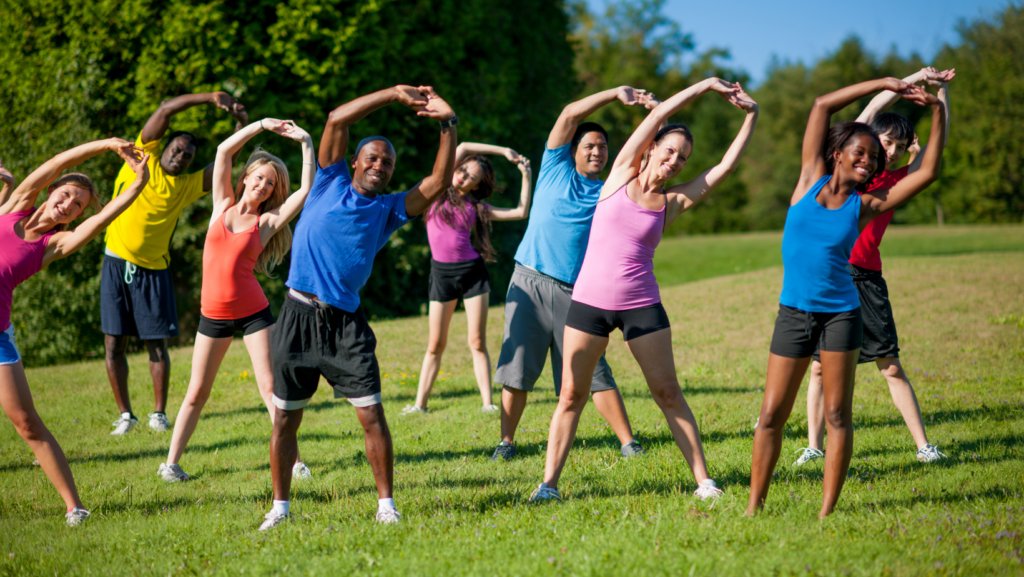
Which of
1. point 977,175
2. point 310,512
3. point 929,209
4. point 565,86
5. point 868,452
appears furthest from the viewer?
point 929,209

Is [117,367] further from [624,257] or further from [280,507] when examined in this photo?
[624,257]

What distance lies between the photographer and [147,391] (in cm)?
882

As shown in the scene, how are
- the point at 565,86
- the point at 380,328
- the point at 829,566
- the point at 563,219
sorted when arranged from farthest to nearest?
the point at 565,86
the point at 380,328
the point at 563,219
the point at 829,566

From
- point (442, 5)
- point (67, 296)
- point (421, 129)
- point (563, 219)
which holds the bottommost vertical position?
point (67, 296)

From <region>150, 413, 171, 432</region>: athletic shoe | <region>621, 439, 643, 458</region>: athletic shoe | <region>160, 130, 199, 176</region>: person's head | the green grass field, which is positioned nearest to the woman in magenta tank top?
the green grass field

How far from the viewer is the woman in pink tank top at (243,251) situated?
4875mm

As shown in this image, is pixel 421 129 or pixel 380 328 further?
pixel 421 129

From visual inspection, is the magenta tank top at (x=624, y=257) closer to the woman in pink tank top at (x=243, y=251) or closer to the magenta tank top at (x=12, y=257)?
the woman in pink tank top at (x=243, y=251)

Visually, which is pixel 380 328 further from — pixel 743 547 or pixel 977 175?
pixel 977 175

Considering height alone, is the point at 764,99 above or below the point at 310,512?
above

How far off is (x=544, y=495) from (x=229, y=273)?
2686 millimetres

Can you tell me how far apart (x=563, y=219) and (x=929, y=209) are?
49509mm

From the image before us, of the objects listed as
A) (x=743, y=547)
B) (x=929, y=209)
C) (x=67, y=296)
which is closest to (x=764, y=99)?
(x=929, y=209)

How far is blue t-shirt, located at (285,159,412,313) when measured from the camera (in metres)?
4.18
